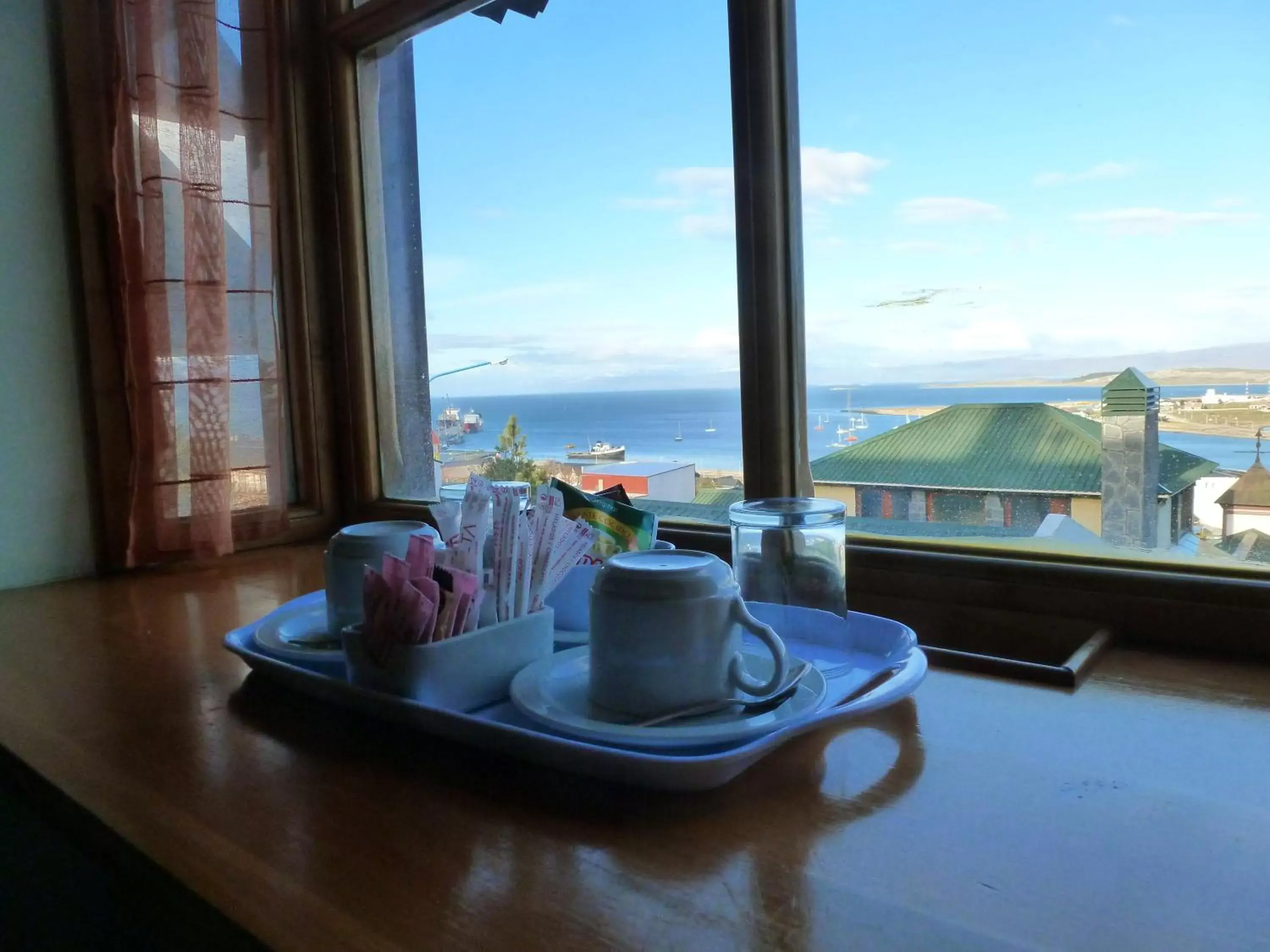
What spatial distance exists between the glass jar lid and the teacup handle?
192 millimetres

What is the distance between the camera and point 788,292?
1035 millimetres

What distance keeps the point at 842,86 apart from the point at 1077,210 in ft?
1.00

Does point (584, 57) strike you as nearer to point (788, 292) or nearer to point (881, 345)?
point (788, 292)

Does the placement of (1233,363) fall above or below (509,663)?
above

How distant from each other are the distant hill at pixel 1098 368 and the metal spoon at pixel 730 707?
522mm

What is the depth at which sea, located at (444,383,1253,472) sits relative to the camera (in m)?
0.88

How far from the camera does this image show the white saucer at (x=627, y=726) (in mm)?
536

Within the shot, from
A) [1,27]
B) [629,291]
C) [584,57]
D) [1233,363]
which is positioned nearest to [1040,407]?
[1233,363]

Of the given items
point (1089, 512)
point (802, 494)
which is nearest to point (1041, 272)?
point (1089, 512)

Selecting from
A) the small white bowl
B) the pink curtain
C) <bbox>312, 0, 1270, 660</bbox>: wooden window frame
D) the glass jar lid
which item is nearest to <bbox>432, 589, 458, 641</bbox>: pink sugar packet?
the small white bowl

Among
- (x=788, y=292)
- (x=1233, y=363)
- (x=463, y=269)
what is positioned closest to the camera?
(x=1233, y=363)

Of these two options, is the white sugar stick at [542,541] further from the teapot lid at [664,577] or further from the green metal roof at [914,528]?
the green metal roof at [914,528]

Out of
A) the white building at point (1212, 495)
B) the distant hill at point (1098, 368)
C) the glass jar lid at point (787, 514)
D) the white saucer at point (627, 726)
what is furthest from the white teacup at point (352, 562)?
the white building at point (1212, 495)

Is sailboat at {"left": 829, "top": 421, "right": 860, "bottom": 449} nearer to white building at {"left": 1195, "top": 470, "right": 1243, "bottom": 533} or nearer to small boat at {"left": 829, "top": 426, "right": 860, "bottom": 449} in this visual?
small boat at {"left": 829, "top": 426, "right": 860, "bottom": 449}
